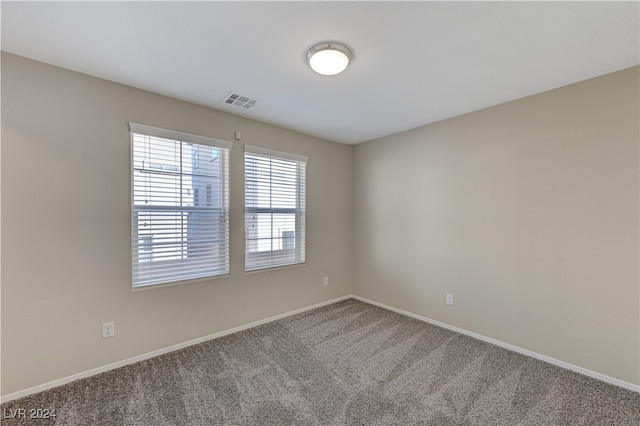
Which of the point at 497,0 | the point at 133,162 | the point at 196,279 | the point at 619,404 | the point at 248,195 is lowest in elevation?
the point at 619,404

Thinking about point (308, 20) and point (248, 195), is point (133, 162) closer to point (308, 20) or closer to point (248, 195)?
point (248, 195)

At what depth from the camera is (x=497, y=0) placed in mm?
1470

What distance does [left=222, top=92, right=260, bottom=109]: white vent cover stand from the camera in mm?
2615

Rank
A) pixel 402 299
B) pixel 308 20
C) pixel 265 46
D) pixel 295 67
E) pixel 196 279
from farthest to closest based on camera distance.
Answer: pixel 402 299, pixel 196 279, pixel 295 67, pixel 265 46, pixel 308 20

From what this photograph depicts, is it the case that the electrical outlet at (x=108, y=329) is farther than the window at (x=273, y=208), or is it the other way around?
the window at (x=273, y=208)

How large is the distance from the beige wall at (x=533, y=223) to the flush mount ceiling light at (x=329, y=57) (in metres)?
1.87

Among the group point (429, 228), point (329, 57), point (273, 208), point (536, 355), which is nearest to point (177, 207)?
point (273, 208)

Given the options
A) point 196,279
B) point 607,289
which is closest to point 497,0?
point 607,289

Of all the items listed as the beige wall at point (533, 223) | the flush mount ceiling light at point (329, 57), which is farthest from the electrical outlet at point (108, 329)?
the beige wall at point (533, 223)

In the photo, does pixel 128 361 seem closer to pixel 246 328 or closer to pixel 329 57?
pixel 246 328

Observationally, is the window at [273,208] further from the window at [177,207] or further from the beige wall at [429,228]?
the window at [177,207]

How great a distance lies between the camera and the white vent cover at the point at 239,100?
2615mm

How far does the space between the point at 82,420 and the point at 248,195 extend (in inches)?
88.4

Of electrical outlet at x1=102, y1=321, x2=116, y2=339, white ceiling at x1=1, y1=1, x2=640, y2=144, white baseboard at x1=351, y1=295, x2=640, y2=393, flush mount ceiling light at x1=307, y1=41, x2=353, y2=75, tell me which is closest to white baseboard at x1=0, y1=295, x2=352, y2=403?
electrical outlet at x1=102, y1=321, x2=116, y2=339
